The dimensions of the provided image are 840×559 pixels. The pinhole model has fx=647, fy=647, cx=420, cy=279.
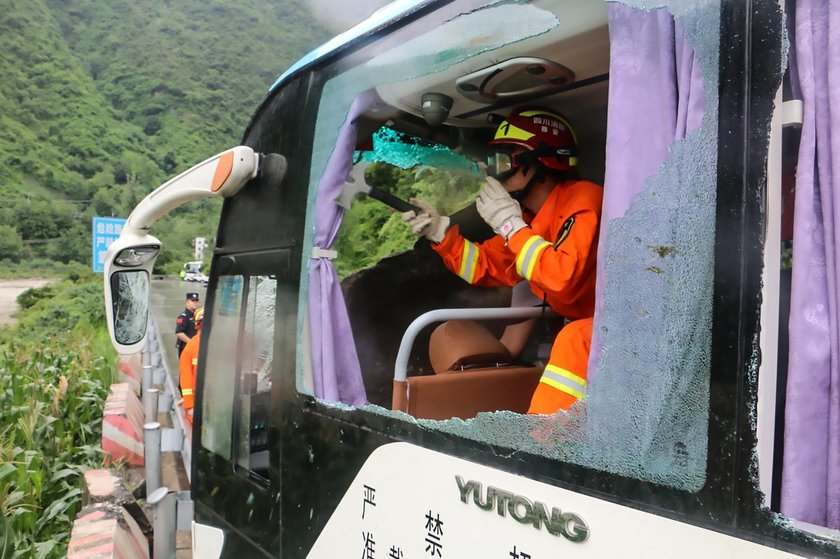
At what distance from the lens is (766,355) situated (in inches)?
38.6

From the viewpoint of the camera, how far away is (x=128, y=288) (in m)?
2.61

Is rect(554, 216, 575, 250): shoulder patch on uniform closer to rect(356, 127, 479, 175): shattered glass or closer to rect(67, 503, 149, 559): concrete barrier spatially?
rect(356, 127, 479, 175): shattered glass

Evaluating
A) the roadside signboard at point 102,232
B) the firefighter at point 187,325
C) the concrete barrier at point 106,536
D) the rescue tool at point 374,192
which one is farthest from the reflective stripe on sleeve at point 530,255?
the roadside signboard at point 102,232

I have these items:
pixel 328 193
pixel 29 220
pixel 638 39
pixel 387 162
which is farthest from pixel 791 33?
pixel 29 220

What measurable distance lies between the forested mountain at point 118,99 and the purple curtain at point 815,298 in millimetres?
44807

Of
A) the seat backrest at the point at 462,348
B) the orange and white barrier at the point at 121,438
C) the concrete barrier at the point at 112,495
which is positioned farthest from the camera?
the orange and white barrier at the point at 121,438

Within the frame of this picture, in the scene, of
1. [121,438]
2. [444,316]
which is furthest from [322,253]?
[121,438]

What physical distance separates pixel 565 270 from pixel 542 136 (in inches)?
29.2

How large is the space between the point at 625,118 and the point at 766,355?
0.53 metres

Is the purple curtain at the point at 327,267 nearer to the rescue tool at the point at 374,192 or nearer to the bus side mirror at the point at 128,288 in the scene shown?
the rescue tool at the point at 374,192

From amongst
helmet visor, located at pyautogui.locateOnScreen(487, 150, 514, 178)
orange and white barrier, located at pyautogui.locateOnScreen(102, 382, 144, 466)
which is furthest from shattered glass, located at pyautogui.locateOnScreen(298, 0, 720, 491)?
orange and white barrier, located at pyautogui.locateOnScreen(102, 382, 144, 466)

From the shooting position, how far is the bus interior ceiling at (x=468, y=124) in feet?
6.28

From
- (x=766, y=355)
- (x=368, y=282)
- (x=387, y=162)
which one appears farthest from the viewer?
(x=368, y=282)

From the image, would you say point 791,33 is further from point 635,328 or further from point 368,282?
point 368,282
